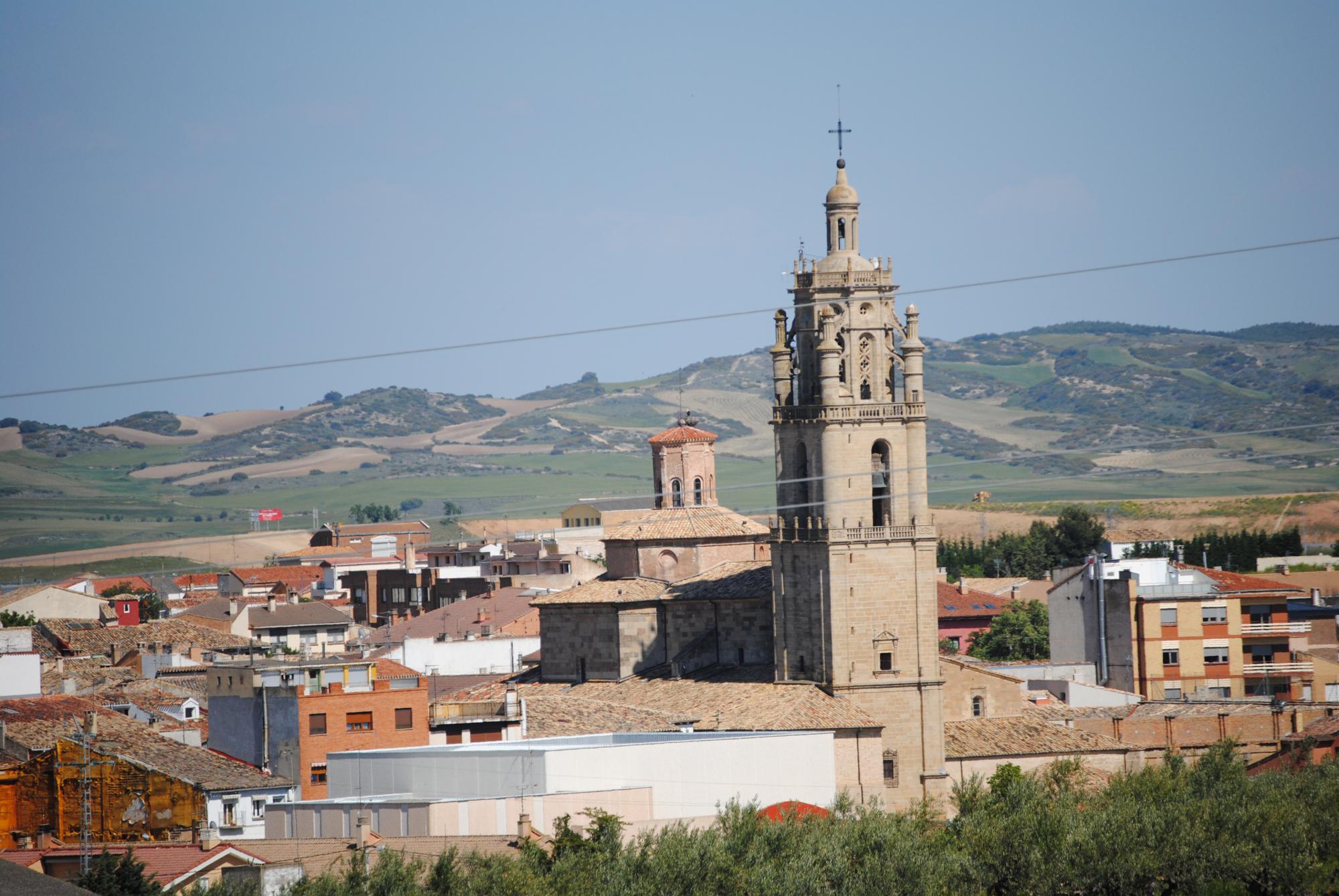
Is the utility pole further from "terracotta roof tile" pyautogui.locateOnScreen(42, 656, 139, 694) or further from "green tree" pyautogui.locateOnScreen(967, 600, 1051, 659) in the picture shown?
"green tree" pyautogui.locateOnScreen(967, 600, 1051, 659)

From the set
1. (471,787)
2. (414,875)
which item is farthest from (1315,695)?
(414,875)

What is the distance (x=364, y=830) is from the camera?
140ft

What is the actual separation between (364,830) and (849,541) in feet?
71.6

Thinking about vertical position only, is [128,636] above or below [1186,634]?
above

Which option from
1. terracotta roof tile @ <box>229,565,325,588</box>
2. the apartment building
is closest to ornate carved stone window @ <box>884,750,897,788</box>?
the apartment building

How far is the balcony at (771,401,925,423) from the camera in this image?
61.8m

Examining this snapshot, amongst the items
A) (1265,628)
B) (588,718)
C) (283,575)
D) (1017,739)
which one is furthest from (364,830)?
(283,575)

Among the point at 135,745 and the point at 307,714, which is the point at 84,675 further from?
the point at 135,745

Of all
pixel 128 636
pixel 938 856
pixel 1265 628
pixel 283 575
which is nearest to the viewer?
pixel 938 856

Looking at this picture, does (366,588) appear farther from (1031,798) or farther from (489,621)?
(1031,798)

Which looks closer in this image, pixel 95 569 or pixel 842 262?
pixel 842 262

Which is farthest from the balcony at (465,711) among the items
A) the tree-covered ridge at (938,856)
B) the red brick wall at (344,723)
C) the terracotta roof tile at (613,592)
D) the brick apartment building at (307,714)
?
the tree-covered ridge at (938,856)

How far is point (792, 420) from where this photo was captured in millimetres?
63562

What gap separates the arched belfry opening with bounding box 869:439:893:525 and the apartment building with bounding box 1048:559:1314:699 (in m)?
21.5
